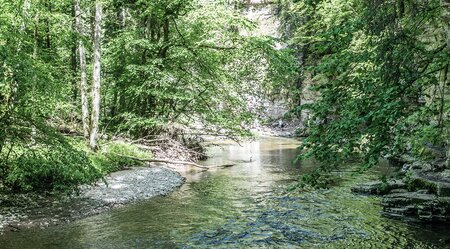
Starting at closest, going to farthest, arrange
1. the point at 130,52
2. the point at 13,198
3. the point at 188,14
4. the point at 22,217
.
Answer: the point at 22,217 → the point at 13,198 → the point at 188,14 → the point at 130,52

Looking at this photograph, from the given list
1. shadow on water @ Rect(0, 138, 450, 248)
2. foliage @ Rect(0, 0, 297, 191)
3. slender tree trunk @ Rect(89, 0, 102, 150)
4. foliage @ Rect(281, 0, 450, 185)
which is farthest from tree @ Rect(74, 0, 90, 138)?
foliage @ Rect(281, 0, 450, 185)

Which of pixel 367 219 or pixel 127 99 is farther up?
pixel 127 99

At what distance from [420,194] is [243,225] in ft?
17.5

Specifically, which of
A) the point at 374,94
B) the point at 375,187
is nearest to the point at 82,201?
the point at 374,94

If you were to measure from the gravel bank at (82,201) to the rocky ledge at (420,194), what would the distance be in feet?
24.2

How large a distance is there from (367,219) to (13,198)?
31.7 ft

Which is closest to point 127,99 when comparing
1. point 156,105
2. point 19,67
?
point 156,105

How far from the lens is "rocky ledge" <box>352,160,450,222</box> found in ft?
33.7

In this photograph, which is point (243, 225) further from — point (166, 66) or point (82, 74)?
point (166, 66)

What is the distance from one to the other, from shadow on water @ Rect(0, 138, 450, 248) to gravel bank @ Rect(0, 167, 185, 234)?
489mm

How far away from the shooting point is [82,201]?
11.8 metres

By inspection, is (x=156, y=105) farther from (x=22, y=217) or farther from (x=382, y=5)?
(x=382, y=5)

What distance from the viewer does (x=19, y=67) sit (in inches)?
299

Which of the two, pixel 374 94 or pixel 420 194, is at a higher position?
pixel 374 94
